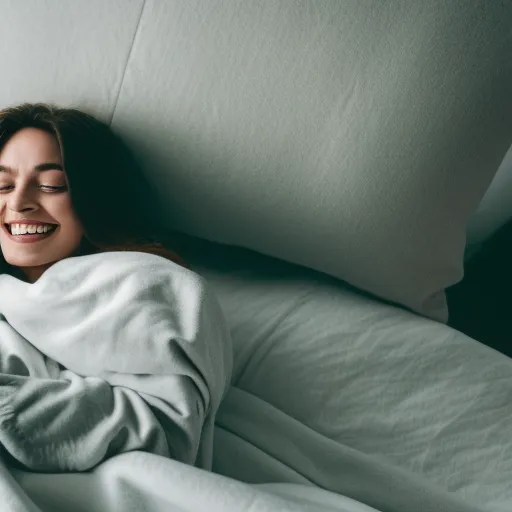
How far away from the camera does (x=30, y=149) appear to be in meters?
0.78

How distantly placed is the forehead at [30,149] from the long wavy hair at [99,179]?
0.04 feet

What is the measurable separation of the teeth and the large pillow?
0.46 ft

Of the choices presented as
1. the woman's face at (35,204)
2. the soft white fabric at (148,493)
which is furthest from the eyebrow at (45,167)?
the soft white fabric at (148,493)

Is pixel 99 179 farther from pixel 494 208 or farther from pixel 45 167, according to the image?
pixel 494 208

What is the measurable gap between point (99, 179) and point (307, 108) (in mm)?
265

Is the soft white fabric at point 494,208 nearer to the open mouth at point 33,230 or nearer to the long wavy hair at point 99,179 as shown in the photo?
the long wavy hair at point 99,179

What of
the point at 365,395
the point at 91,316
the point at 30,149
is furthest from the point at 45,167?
the point at 365,395

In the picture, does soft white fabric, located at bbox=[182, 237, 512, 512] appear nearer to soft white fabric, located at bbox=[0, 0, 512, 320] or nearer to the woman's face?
soft white fabric, located at bbox=[0, 0, 512, 320]

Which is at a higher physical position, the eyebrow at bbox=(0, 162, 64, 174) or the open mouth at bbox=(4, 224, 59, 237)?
the eyebrow at bbox=(0, 162, 64, 174)

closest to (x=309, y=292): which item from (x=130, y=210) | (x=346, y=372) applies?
(x=346, y=372)

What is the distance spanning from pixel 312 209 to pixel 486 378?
0.86 feet

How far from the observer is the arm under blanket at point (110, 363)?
566 mm

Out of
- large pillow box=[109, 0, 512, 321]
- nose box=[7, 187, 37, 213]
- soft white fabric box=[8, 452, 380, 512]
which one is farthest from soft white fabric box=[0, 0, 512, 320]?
soft white fabric box=[8, 452, 380, 512]

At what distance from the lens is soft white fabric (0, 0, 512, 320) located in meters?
0.67
